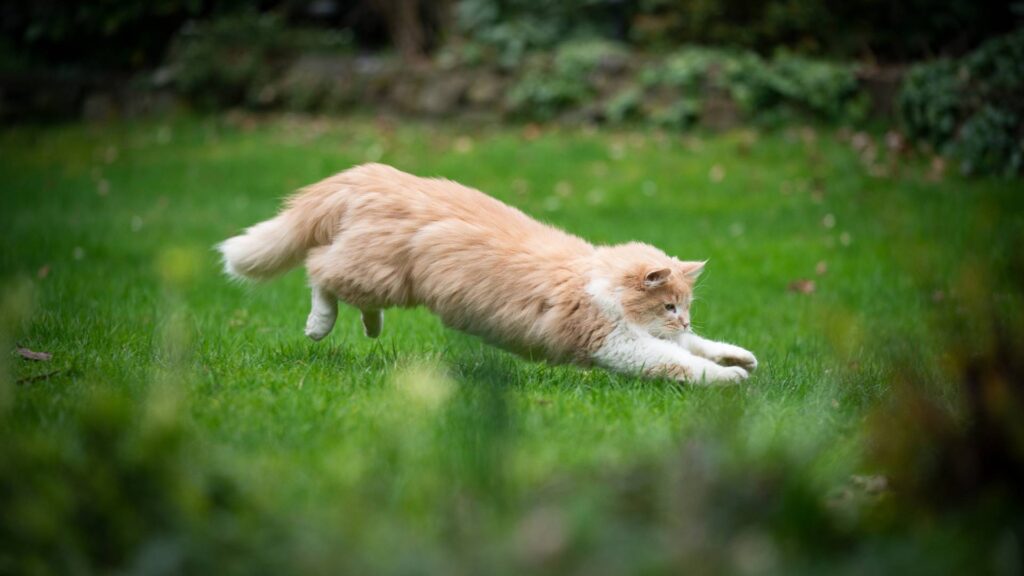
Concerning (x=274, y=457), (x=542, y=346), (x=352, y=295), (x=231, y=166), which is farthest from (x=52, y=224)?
(x=274, y=457)

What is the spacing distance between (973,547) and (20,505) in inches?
84.5

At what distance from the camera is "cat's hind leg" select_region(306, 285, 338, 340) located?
187 inches

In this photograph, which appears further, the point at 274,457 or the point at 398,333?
the point at 398,333

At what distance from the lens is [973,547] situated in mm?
2184

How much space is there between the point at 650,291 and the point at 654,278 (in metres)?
0.07

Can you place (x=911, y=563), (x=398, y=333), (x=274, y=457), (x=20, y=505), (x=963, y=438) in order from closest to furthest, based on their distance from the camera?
(x=911, y=563), (x=20, y=505), (x=963, y=438), (x=274, y=457), (x=398, y=333)

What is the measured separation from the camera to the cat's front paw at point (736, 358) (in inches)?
181

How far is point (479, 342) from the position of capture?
3.80 metres

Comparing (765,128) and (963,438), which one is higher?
(963,438)

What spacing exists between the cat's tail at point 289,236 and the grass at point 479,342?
16.3 inches

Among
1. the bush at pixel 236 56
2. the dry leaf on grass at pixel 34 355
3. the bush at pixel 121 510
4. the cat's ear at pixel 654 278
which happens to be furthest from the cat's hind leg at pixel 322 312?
the bush at pixel 236 56

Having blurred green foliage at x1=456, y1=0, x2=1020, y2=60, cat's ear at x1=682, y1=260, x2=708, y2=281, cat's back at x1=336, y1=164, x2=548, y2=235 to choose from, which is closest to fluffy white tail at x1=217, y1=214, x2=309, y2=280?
cat's back at x1=336, y1=164, x2=548, y2=235

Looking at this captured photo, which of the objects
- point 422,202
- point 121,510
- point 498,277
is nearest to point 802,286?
point 498,277

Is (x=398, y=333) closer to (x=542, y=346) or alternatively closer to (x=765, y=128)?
(x=542, y=346)
